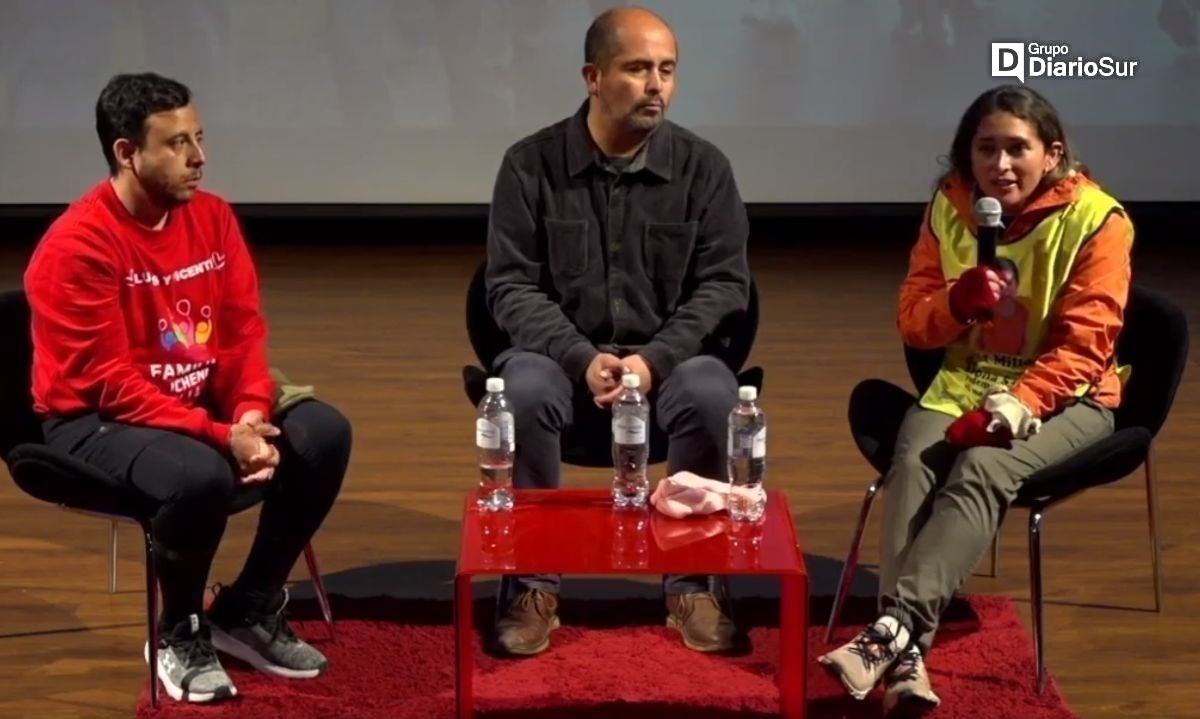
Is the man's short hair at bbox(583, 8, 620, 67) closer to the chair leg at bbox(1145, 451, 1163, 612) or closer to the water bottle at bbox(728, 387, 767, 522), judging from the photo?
the water bottle at bbox(728, 387, 767, 522)

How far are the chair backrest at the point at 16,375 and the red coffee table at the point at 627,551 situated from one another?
0.88 m

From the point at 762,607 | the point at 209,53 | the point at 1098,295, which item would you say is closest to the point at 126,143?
the point at 762,607

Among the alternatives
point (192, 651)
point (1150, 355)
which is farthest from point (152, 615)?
point (1150, 355)

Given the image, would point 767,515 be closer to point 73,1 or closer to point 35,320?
point 35,320

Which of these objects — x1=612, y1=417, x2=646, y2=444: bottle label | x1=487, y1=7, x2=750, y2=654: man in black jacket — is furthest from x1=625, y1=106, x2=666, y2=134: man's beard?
x1=612, y1=417, x2=646, y2=444: bottle label

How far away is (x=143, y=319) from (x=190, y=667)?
65 cm

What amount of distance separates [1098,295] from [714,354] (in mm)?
831

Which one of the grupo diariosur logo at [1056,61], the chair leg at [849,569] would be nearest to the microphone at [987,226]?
the chair leg at [849,569]

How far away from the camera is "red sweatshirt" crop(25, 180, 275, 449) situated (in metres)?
3.34

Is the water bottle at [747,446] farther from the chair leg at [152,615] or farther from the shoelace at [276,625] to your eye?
the chair leg at [152,615]

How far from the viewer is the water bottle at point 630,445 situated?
3420 mm

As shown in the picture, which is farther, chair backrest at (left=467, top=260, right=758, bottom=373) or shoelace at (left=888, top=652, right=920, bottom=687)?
chair backrest at (left=467, top=260, right=758, bottom=373)

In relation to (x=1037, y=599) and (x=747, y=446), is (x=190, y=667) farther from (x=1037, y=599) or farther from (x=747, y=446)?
(x=1037, y=599)

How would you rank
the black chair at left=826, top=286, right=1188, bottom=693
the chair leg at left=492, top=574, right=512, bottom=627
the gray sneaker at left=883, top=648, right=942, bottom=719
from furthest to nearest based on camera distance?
the chair leg at left=492, top=574, right=512, bottom=627
the black chair at left=826, top=286, right=1188, bottom=693
the gray sneaker at left=883, top=648, right=942, bottom=719
